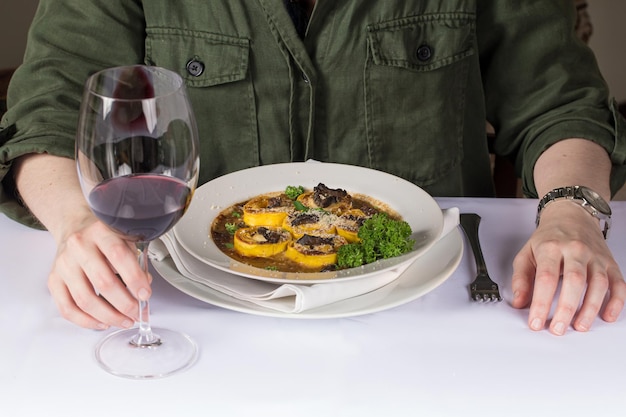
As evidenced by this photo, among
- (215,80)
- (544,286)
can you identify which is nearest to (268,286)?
(544,286)

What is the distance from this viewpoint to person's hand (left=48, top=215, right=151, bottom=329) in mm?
999

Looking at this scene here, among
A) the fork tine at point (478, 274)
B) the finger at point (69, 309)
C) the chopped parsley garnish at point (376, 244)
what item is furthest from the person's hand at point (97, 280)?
the fork tine at point (478, 274)

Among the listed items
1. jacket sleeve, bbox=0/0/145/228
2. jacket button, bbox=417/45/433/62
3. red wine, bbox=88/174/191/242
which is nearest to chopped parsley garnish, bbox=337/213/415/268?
red wine, bbox=88/174/191/242

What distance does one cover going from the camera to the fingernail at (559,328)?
1035 mm

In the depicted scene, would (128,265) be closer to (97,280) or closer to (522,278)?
(97,280)

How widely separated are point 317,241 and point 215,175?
67 cm

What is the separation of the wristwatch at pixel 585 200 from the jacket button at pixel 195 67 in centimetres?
70

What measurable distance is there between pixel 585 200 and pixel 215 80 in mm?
726

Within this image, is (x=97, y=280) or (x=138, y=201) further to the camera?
(x=97, y=280)

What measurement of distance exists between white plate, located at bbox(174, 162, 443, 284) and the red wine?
0.54 feet

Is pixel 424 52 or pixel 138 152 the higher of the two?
pixel 138 152

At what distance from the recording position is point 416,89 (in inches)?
66.2

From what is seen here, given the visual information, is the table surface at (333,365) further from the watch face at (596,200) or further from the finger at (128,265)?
the watch face at (596,200)

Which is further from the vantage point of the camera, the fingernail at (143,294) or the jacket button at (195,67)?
the jacket button at (195,67)
